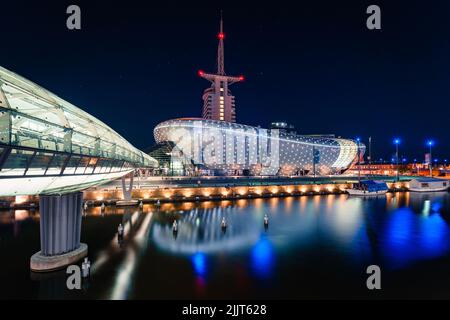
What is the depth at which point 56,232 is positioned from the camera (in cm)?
1497

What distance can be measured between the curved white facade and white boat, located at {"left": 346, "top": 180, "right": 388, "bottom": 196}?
40714 millimetres

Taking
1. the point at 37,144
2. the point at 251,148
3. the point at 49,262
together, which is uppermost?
the point at 251,148

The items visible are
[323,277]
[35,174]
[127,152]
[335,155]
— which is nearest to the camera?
[35,174]

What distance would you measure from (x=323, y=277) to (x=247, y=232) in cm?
1037

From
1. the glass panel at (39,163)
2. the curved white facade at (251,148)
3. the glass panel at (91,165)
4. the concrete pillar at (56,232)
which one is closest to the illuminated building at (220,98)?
the curved white facade at (251,148)

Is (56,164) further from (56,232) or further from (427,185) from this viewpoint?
(427,185)

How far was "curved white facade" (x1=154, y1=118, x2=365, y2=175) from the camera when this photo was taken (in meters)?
84.2

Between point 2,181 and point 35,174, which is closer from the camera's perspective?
point 2,181

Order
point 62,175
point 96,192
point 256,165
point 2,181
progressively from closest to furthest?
1. point 2,181
2. point 62,175
3. point 96,192
4. point 256,165

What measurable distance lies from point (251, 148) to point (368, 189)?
144 feet

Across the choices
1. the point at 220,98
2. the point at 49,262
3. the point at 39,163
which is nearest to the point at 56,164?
the point at 39,163
